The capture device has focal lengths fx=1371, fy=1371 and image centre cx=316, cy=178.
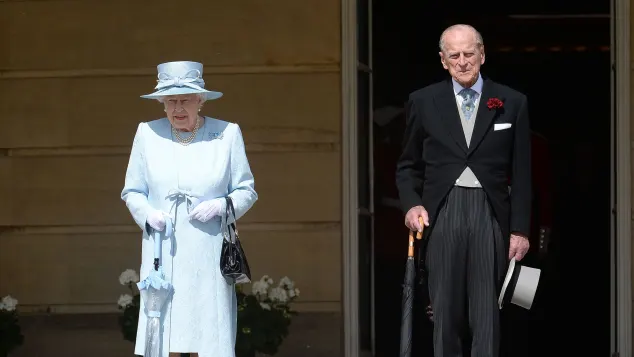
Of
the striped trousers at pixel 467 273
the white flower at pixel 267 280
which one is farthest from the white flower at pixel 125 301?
the striped trousers at pixel 467 273

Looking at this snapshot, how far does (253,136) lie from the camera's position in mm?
8969

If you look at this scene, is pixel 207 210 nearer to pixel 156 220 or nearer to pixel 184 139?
pixel 156 220

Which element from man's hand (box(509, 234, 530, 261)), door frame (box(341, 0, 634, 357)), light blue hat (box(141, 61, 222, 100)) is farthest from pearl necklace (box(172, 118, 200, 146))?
door frame (box(341, 0, 634, 357))

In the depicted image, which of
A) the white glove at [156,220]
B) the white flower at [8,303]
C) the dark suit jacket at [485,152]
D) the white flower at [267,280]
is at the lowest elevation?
the white flower at [8,303]

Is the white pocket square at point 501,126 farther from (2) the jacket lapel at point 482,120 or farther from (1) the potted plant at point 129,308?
(1) the potted plant at point 129,308

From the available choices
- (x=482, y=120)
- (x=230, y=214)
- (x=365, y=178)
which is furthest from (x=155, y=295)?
(x=365, y=178)

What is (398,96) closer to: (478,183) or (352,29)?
(352,29)

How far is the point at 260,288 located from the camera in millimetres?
8609

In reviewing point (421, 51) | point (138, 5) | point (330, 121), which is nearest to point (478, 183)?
point (330, 121)

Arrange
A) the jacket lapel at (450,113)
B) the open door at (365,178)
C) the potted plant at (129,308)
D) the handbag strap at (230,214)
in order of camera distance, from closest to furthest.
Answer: the jacket lapel at (450,113)
the handbag strap at (230,214)
the potted plant at (129,308)
the open door at (365,178)

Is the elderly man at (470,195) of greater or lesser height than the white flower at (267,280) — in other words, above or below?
above

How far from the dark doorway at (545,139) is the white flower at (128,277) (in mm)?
1834

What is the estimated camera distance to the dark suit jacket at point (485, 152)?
612 centimetres
